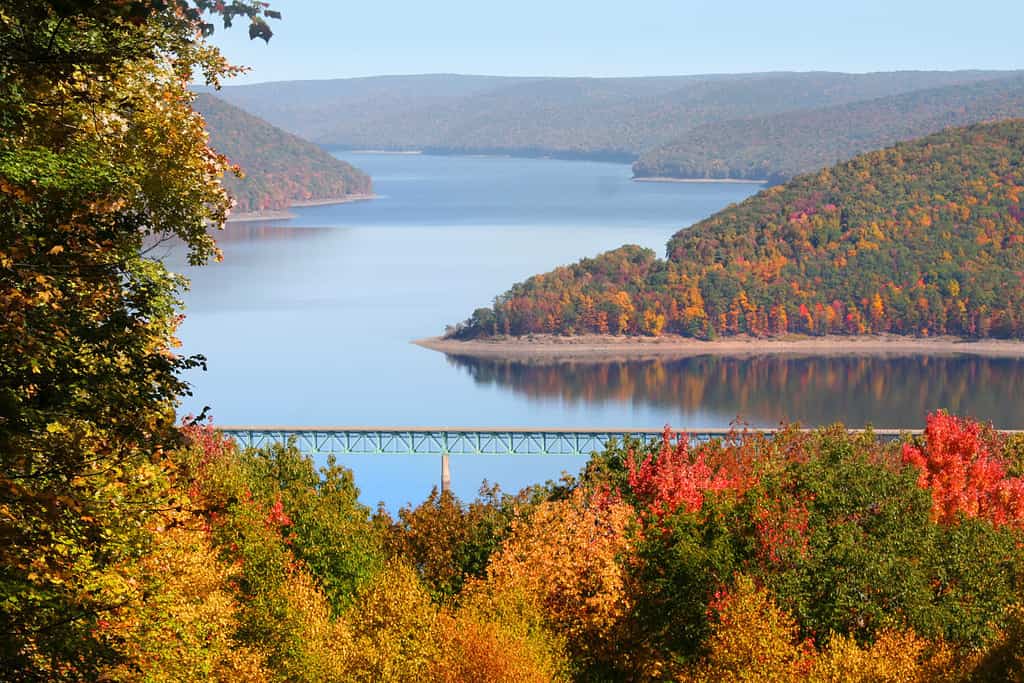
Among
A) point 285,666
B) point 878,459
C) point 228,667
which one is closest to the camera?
point 228,667

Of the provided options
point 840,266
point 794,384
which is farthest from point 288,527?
point 840,266

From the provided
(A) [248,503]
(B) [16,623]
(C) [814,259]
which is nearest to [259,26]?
(A) [248,503]

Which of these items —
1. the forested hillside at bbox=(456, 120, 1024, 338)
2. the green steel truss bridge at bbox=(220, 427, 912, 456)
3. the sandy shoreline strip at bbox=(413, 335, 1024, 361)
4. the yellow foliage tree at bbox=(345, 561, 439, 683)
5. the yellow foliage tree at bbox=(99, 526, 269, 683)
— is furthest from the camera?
the forested hillside at bbox=(456, 120, 1024, 338)

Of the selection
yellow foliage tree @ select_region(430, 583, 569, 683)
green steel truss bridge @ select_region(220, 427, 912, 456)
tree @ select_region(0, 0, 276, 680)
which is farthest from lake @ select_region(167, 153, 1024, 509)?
tree @ select_region(0, 0, 276, 680)

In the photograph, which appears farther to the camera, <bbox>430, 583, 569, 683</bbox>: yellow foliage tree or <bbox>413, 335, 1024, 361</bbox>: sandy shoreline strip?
<bbox>413, 335, 1024, 361</bbox>: sandy shoreline strip

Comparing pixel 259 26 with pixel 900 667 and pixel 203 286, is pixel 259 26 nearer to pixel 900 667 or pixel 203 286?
pixel 900 667

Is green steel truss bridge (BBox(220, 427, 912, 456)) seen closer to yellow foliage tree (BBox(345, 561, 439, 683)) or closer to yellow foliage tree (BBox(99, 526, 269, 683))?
yellow foliage tree (BBox(345, 561, 439, 683))

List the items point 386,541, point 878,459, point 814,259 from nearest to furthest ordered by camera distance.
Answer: point 386,541 < point 878,459 < point 814,259
